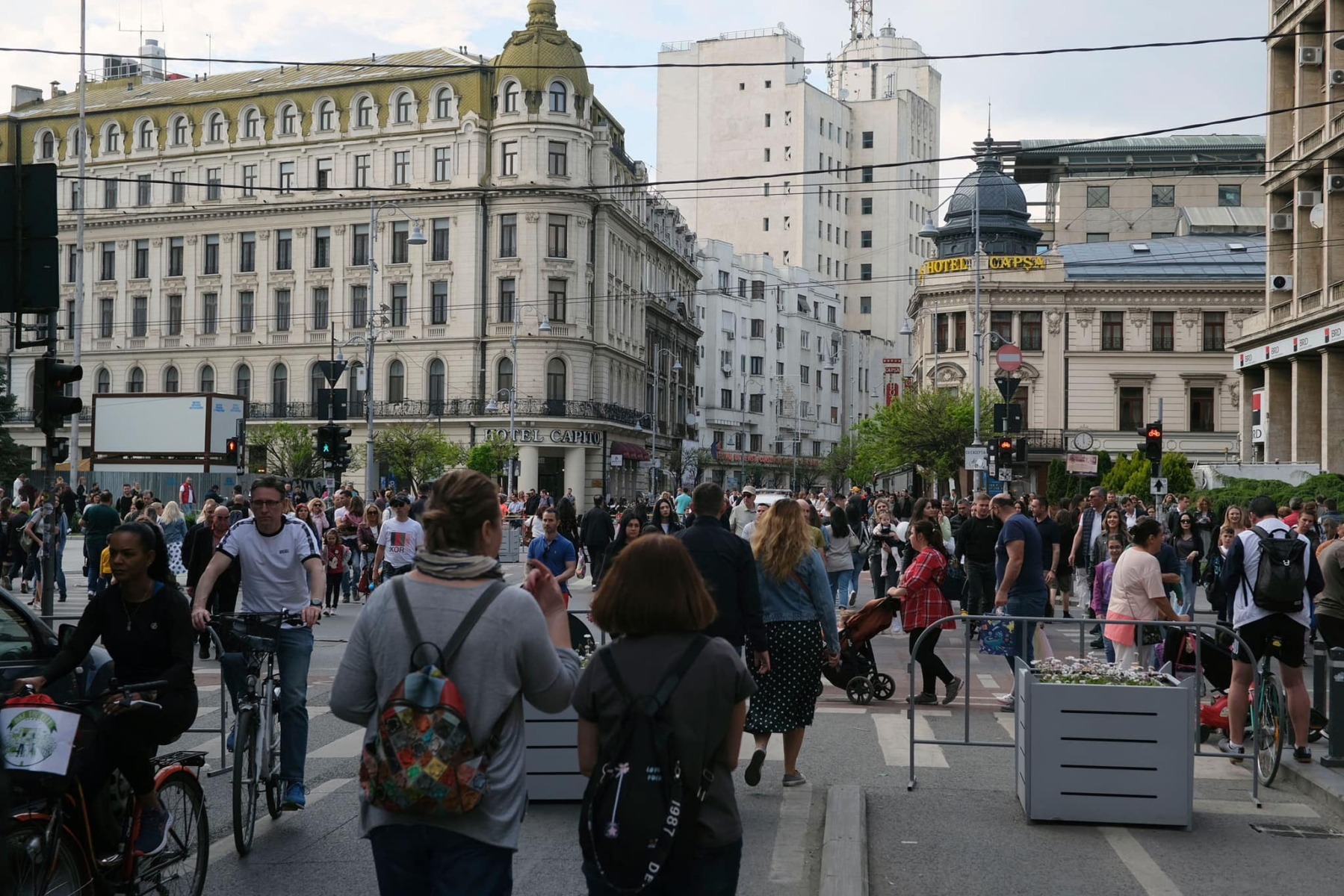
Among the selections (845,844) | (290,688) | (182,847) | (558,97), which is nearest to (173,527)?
(290,688)


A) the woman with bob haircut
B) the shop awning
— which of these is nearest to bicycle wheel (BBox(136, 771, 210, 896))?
the woman with bob haircut

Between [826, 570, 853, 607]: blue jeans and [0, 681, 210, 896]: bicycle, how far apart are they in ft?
46.4

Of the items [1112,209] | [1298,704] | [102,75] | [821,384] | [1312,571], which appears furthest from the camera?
[821,384]

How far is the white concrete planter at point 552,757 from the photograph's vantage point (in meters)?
8.49

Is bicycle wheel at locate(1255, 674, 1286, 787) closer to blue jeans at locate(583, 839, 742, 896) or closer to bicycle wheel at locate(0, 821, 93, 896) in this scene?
blue jeans at locate(583, 839, 742, 896)

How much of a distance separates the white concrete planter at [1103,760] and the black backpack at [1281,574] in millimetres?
1959

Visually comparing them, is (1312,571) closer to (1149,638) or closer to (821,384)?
(1149,638)

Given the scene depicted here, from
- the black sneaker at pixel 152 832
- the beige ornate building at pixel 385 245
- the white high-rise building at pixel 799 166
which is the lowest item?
the black sneaker at pixel 152 832

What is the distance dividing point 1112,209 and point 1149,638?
85.7 metres

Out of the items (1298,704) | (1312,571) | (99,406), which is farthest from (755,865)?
(99,406)

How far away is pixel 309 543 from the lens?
8203 millimetres

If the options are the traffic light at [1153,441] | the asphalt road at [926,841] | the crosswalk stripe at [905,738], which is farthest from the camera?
the traffic light at [1153,441]

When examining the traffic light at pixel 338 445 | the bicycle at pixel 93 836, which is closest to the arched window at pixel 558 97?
the traffic light at pixel 338 445

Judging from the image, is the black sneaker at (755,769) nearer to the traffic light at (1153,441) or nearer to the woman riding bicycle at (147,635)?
the woman riding bicycle at (147,635)
